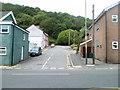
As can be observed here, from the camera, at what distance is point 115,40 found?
24.7 metres

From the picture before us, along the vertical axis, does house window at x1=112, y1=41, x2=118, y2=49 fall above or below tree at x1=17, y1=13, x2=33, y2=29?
below

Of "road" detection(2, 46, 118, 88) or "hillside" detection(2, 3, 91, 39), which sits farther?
"hillside" detection(2, 3, 91, 39)

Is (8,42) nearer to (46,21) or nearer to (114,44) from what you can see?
(114,44)

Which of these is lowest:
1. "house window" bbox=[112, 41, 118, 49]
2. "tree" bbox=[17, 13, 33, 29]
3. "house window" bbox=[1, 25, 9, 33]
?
"house window" bbox=[112, 41, 118, 49]

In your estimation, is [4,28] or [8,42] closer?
[8,42]

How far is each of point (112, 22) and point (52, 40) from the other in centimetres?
7486

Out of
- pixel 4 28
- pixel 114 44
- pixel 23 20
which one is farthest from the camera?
pixel 23 20

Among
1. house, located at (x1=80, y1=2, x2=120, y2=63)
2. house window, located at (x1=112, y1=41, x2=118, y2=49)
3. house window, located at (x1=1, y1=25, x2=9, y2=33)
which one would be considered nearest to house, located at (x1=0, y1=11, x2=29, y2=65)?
house window, located at (x1=1, y1=25, x2=9, y2=33)

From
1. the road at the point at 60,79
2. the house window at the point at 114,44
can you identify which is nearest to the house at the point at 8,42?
the road at the point at 60,79

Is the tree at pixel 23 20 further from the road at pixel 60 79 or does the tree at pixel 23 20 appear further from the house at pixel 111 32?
the road at pixel 60 79

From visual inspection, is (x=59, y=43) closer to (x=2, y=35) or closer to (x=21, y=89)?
(x=2, y=35)

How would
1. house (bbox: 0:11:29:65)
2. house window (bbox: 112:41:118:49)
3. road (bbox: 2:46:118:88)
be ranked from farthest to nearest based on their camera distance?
house window (bbox: 112:41:118:49) → house (bbox: 0:11:29:65) → road (bbox: 2:46:118:88)

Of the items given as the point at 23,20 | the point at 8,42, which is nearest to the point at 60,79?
the point at 8,42

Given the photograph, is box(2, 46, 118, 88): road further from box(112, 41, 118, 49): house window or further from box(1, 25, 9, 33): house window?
box(1, 25, 9, 33): house window
